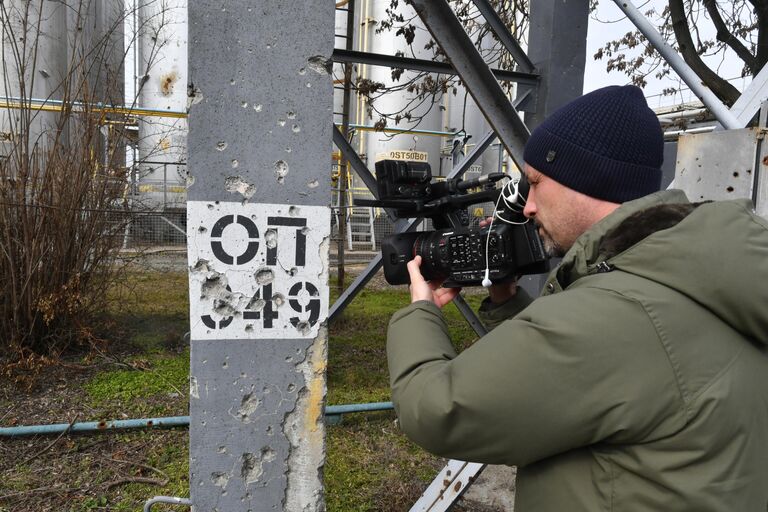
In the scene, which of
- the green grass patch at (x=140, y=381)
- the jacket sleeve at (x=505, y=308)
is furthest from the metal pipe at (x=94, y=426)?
the jacket sleeve at (x=505, y=308)

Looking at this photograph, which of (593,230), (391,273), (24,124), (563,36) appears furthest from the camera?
(24,124)

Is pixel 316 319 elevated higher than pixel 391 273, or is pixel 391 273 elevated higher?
pixel 391 273

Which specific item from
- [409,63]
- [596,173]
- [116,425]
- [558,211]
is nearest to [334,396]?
[116,425]

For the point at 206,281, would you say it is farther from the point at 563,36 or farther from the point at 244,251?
the point at 563,36

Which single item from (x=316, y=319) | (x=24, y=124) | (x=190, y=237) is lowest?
(x=316, y=319)

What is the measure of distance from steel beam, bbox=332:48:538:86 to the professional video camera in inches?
49.7

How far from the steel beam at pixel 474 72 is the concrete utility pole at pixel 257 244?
1.71 ft

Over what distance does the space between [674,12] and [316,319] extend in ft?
15.7

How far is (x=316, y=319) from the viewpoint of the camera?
1.72 metres

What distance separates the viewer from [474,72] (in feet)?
6.96

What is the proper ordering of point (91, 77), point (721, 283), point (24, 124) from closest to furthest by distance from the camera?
point (721, 283)
point (24, 124)
point (91, 77)

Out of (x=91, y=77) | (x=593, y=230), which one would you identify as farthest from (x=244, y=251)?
(x=91, y=77)

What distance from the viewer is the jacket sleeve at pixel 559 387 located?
0.90m

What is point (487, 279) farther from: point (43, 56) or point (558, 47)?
point (43, 56)
